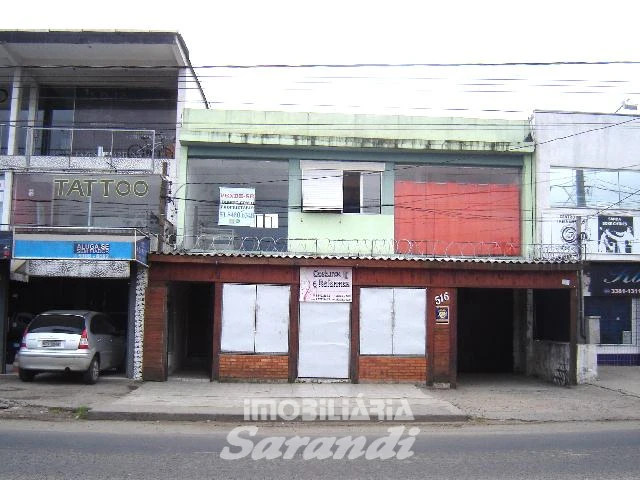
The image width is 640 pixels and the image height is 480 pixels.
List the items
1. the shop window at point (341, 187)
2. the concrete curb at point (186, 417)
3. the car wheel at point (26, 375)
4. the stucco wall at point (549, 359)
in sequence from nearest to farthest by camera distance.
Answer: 1. the concrete curb at point (186, 417)
2. the car wheel at point (26, 375)
3. the stucco wall at point (549, 359)
4. the shop window at point (341, 187)

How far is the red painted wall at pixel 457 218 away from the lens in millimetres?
19906

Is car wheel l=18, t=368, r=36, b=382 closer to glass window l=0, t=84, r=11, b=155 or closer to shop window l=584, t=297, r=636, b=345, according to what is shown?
glass window l=0, t=84, r=11, b=155

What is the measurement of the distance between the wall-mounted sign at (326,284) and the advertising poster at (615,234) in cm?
892

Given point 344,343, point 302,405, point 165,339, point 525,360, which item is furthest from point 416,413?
point 525,360

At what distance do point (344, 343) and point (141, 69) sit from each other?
10580 millimetres

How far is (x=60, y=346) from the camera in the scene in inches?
583

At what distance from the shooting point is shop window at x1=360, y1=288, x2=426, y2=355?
1667 cm

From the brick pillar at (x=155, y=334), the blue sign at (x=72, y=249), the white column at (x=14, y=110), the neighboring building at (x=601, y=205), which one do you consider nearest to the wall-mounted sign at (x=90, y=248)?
the blue sign at (x=72, y=249)

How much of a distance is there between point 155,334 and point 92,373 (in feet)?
5.91

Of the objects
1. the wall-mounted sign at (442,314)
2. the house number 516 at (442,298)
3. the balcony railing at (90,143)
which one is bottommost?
the wall-mounted sign at (442,314)

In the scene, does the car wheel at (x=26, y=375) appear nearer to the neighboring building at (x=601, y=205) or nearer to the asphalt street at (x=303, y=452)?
the asphalt street at (x=303, y=452)

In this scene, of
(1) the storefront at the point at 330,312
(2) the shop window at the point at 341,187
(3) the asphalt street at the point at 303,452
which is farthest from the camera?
(2) the shop window at the point at 341,187

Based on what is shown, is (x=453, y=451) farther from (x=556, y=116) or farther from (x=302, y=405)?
(x=556, y=116)

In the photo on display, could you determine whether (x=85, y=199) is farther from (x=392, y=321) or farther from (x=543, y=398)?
(x=543, y=398)
